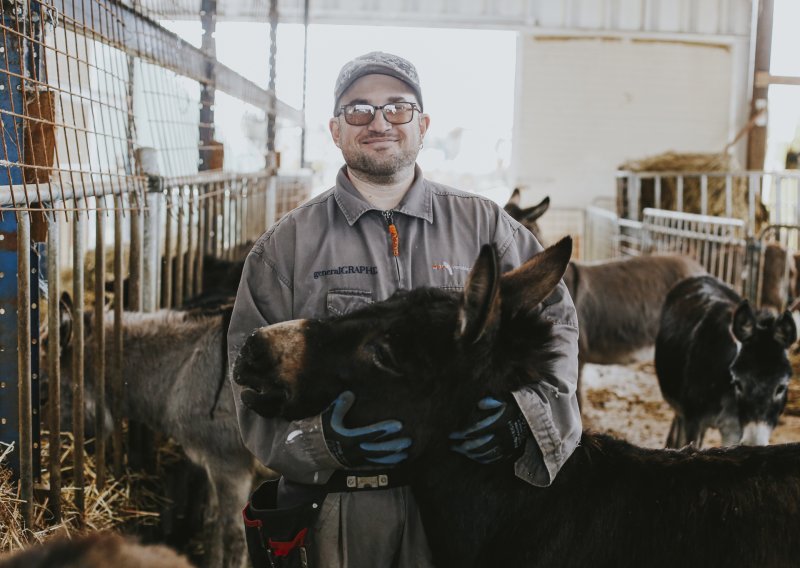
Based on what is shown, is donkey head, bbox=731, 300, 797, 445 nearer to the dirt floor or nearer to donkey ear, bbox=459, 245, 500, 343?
the dirt floor

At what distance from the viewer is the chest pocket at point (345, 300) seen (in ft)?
8.50

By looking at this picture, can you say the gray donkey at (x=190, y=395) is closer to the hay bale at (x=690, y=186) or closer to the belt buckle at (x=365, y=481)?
the belt buckle at (x=365, y=481)

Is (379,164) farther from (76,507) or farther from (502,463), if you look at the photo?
(76,507)

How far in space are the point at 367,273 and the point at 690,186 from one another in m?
13.0

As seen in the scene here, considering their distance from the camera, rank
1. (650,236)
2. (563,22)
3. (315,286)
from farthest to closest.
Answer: (563,22)
(650,236)
(315,286)

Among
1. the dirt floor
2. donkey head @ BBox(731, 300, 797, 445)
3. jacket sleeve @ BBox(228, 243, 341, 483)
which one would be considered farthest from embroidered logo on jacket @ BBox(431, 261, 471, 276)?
the dirt floor

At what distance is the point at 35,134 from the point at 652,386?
24.4ft

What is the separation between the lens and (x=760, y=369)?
4.98 m

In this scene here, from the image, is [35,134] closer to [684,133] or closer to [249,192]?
[249,192]

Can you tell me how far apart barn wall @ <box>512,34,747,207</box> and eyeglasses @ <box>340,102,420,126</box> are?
44.9 feet

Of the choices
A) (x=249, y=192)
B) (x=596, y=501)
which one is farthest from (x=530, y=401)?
(x=249, y=192)

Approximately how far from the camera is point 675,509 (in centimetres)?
239

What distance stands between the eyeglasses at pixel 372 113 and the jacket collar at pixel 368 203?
20 cm

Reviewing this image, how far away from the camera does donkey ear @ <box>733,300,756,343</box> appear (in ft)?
16.4
